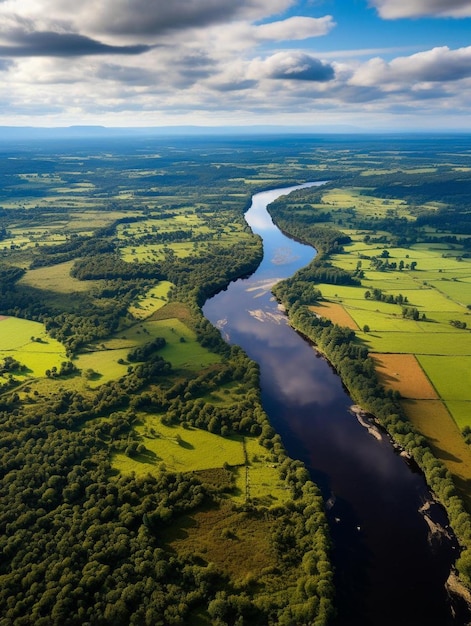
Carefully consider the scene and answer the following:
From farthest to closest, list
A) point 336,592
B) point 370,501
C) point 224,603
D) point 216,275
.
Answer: point 216,275, point 370,501, point 336,592, point 224,603

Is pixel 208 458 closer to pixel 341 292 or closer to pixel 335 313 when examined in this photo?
pixel 335 313

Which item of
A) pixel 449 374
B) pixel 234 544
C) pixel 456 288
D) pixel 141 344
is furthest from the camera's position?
pixel 456 288

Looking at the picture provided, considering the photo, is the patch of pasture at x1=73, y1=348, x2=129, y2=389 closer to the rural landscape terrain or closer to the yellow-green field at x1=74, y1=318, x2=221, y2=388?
the yellow-green field at x1=74, y1=318, x2=221, y2=388

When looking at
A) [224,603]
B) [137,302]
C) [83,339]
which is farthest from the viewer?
[137,302]

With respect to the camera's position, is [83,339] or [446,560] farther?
[83,339]

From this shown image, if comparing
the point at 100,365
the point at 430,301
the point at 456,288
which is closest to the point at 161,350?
the point at 100,365

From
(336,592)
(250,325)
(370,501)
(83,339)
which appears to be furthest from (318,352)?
(336,592)

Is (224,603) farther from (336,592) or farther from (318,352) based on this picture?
(318,352)
